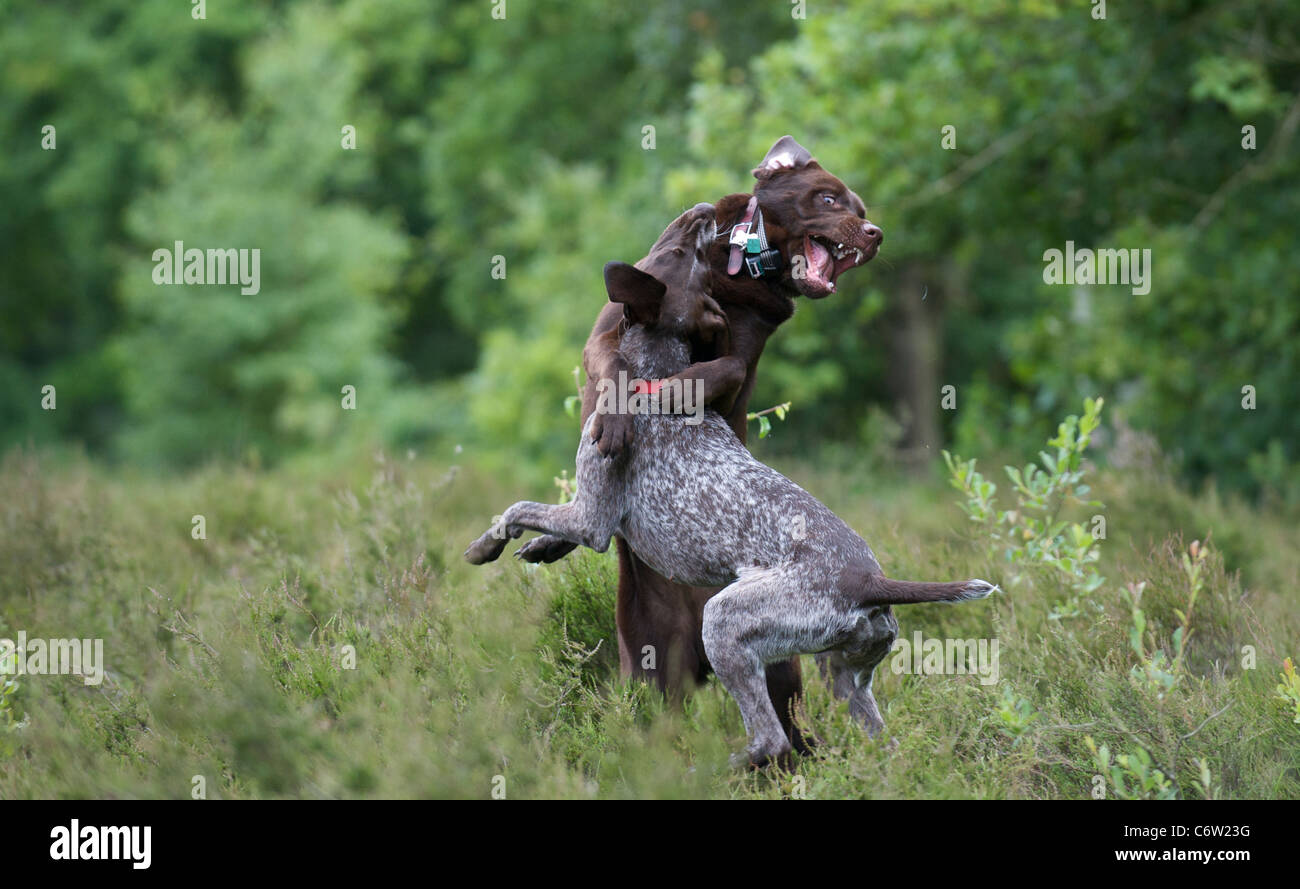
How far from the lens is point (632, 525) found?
467 cm

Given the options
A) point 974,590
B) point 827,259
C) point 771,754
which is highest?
point 827,259

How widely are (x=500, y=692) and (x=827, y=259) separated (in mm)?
1977

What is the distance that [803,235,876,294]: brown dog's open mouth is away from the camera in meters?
4.63

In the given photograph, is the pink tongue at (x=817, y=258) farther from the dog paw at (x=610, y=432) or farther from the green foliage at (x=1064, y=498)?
the green foliage at (x=1064, y=498)

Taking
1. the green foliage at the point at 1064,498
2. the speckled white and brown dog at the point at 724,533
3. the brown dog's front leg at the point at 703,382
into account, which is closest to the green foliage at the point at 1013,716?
the speckled white and brown dog at the point at 724,533

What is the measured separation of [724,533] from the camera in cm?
448

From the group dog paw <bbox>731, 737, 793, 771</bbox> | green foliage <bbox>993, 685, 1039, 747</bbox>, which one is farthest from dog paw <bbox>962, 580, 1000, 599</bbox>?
dog paw <bbox>731, 737, 793, 771</bbox>

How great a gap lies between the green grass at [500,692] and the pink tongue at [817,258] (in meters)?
1.54

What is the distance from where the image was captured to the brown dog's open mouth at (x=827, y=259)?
4629mm

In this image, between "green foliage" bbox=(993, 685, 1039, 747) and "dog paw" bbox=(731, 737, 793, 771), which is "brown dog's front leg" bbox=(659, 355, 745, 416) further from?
"green foliage" bbox=(993, 685, 1039, 747)

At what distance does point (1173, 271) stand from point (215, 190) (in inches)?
657

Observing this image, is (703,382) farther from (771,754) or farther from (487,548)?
(771,754)

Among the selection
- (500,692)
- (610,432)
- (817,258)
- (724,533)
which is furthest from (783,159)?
(500,692)

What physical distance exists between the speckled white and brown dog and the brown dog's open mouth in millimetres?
353
